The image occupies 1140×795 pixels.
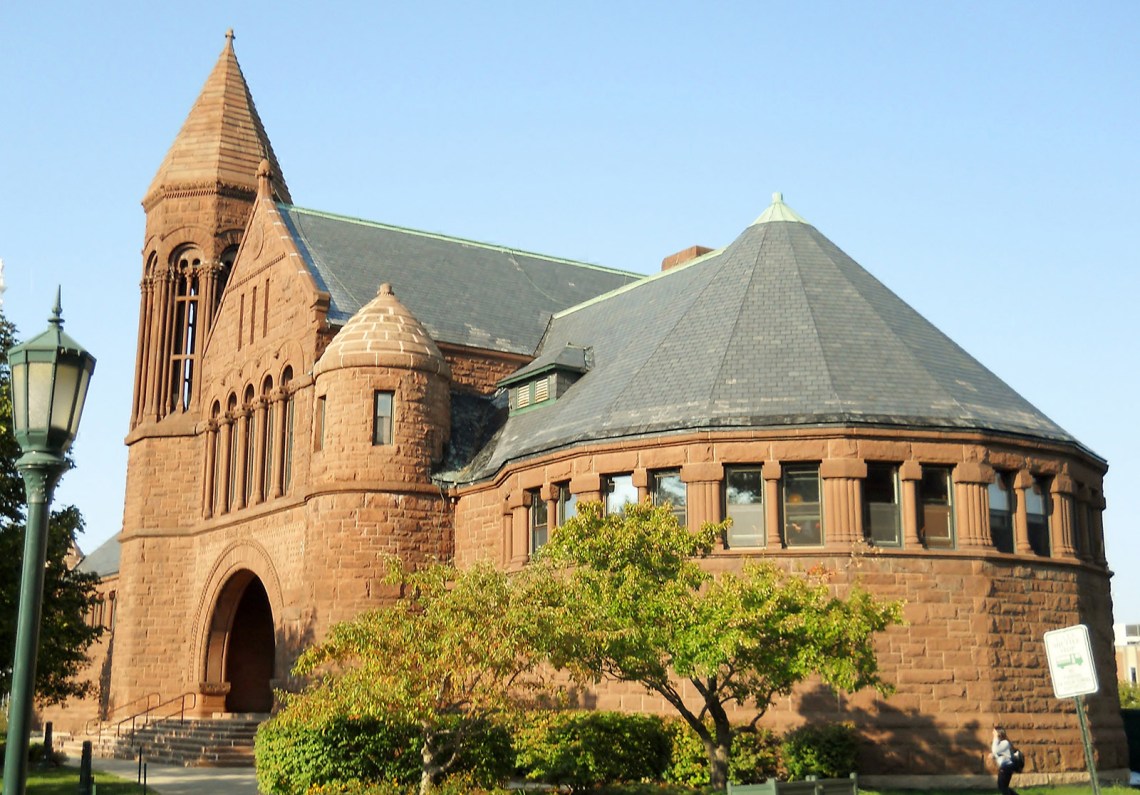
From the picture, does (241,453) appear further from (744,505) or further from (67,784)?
(744,505)

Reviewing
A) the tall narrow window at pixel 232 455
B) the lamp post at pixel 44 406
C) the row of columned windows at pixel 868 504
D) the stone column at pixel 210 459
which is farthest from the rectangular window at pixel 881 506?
the stone column at pixel 210 459

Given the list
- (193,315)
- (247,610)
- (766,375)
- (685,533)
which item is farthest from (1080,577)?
(193,315)

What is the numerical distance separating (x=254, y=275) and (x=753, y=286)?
16199 millimetres

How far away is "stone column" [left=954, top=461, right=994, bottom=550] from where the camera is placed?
25.8 metres

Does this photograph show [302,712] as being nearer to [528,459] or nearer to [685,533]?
[685,533]

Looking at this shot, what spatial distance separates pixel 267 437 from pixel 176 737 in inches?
330

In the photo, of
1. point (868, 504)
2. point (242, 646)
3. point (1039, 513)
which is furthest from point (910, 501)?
point (242, 646)

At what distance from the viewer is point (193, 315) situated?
4531 cm

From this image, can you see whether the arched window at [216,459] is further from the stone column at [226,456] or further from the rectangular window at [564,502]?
the rectangular window at [564,502]

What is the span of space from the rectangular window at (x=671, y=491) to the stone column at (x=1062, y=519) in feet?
25.7

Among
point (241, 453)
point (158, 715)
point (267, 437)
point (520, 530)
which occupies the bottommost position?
point (158, 715)

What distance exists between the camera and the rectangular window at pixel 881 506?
2570cm

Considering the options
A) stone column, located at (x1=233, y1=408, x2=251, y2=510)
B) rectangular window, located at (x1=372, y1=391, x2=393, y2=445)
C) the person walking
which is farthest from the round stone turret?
the person walking

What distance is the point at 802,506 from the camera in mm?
25859
